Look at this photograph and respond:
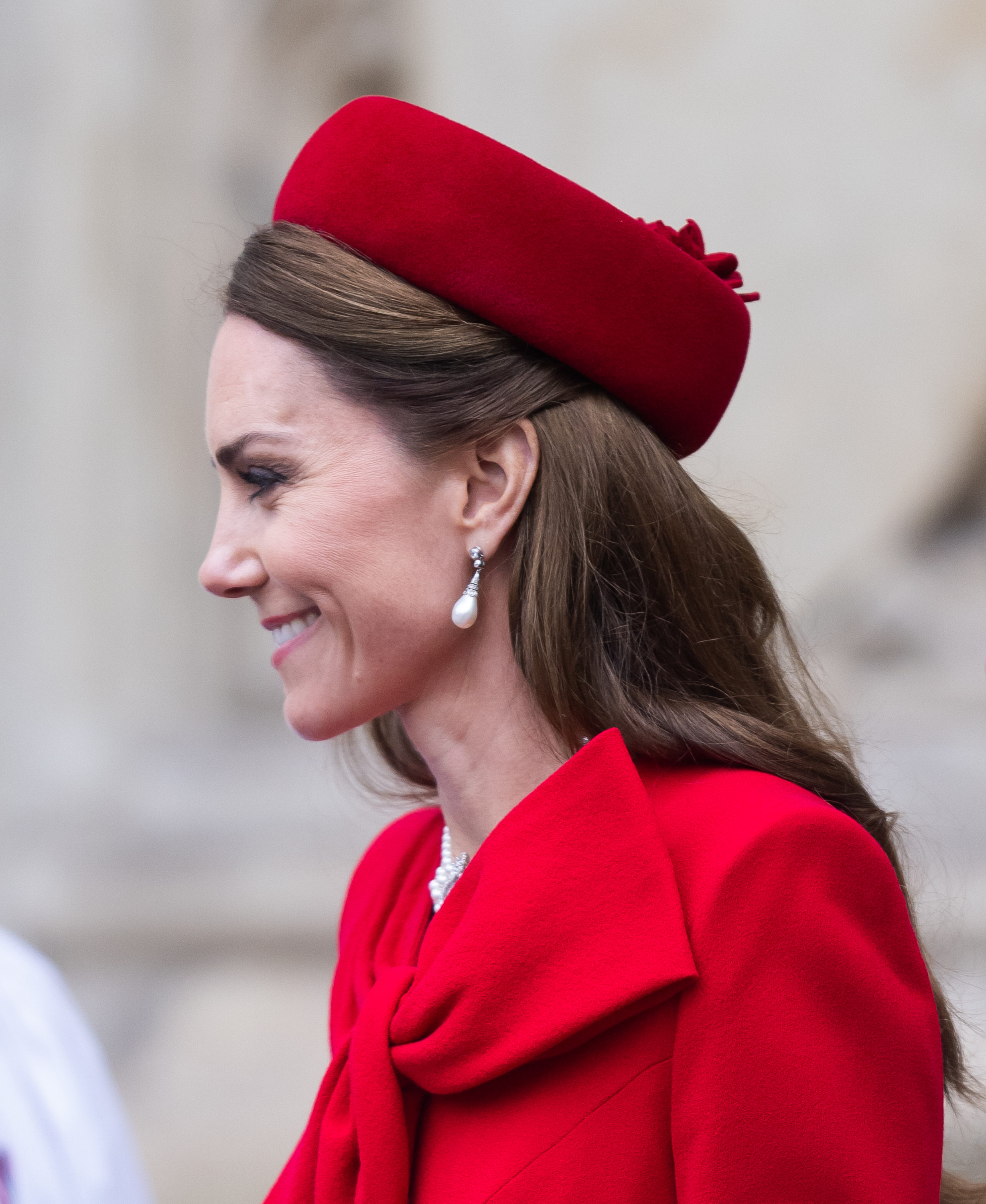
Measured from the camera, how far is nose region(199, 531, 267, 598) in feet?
4.27

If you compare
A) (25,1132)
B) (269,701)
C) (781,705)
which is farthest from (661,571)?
(269,701)

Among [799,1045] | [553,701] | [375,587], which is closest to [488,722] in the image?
[553,701]

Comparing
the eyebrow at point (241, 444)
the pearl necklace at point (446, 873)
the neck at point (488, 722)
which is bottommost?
the pearl necklace at point (446, 873)

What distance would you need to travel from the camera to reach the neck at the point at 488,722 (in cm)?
131

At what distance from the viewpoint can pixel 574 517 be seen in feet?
4.14

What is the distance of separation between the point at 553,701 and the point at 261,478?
0.41 meters

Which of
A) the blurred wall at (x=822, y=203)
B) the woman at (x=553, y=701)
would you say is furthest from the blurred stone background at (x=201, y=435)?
the woman at (x=553, y=701)

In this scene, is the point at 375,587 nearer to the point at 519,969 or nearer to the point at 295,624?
the point at 295,624

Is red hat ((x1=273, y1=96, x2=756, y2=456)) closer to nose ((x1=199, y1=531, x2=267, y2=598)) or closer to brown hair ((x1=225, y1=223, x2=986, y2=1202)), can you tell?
brown hair ((x1=225, y1=223, x2=986, y2=1202))

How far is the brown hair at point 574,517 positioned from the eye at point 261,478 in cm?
12

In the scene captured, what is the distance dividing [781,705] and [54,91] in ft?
9.87

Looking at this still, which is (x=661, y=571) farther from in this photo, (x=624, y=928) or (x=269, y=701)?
(x=269, y=701)

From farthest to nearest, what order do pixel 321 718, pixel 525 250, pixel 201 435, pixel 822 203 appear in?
pixel 201 435, pixel 822 203, pixel 321 718, pixel 525 250

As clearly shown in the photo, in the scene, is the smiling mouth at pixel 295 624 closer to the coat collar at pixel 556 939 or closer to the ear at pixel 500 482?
the ear at pixel 500 482
